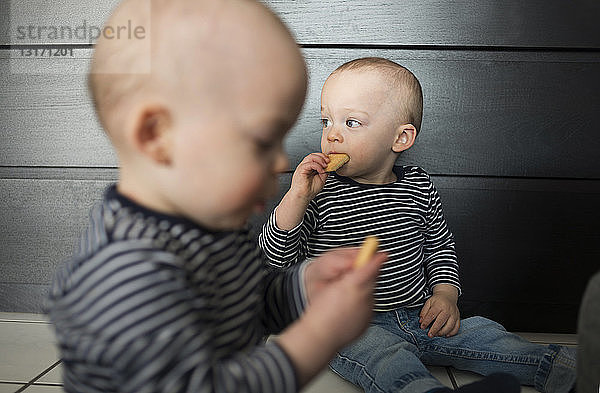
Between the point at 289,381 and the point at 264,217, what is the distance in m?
0.82

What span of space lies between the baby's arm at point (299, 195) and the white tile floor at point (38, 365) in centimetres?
28

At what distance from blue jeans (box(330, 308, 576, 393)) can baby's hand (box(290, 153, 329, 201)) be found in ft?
0.86

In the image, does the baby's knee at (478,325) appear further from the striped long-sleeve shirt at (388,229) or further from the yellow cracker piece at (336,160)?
the yellow cracker piece at (336,160)

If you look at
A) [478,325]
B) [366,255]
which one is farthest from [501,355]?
[366,255]

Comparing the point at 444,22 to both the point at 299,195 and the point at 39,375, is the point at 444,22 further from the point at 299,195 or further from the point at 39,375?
the point at 39,375

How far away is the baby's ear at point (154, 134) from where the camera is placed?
1.84ft

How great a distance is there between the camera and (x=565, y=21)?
127 cm

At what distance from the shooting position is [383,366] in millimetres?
1003

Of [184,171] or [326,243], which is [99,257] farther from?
[326,243]

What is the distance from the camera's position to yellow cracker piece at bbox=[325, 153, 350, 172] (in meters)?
1.10

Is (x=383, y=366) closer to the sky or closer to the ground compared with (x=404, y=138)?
closer to the ground

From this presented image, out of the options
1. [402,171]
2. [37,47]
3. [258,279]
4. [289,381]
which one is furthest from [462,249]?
[37,47]

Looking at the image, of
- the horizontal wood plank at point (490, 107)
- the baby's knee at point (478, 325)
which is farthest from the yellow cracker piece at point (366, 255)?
the horizontal wood plank at point (490, 107)

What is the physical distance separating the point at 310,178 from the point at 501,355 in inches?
17.7
